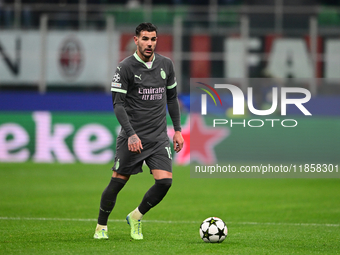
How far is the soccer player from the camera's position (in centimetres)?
606

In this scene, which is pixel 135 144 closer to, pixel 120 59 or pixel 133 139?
pixel 133 139

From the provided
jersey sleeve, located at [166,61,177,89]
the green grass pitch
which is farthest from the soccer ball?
jersey sleeve, located at [166,61,177,89]

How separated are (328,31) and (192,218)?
13923mm

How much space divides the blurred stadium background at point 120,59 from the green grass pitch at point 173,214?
62.3 inches

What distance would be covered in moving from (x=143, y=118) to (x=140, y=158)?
0.43 metres

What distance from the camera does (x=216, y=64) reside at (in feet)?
65.1

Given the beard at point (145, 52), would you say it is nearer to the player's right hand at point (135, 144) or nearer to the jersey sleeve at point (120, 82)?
the jersey sleeve at point (120, 82)

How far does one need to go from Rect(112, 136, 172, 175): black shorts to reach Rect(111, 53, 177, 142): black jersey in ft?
0.28

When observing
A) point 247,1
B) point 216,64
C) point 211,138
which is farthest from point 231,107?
point 247,1

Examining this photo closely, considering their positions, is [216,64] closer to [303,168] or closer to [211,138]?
[211,138]

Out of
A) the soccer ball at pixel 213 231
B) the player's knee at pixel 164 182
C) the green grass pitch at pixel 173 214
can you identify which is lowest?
the green grass pitch at pixel 173 214

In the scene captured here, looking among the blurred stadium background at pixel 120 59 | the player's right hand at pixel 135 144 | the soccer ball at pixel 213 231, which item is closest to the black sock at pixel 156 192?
the player's right hand at pixel 135 144

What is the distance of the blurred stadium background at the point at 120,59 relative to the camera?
17.6 metres

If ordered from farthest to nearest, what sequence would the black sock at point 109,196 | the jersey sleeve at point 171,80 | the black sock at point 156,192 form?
the jersey sleeve at point 171,80 < the black sock at point 109,196 < the black sock at point 156,192
